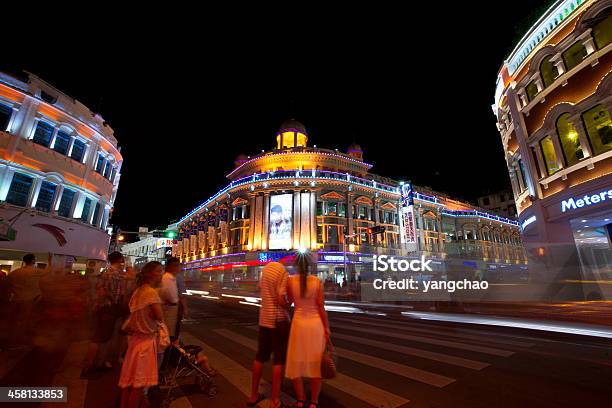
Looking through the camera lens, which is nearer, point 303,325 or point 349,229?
point 303,325

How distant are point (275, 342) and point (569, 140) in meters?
18.6

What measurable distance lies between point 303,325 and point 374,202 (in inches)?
1621

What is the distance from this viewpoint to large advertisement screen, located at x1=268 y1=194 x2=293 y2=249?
124 feet

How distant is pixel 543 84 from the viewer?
16141mm

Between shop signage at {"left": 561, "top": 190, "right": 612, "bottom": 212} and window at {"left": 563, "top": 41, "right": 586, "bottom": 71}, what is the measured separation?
6769 millimetres

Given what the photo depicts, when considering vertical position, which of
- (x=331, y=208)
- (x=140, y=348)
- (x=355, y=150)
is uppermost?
(x=355, y=150)

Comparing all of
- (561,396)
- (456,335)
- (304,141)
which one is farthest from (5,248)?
(304,141)

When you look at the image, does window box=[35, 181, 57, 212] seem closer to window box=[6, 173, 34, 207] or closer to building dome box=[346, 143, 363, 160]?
window box=[6, 173, 34, 207]

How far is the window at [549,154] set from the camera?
51.9 feet

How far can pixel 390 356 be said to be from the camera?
19.5 feet

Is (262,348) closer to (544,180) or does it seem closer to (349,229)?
(544,180)

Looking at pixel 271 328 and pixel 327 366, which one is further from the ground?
pixel 271 328

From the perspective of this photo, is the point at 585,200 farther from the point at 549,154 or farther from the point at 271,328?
the point at 271,328

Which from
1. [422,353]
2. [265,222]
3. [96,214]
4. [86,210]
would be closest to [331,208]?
[265,222]
